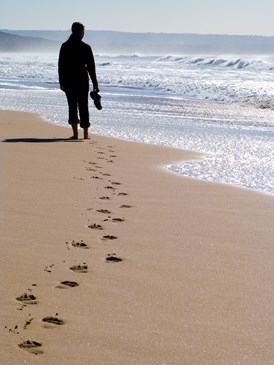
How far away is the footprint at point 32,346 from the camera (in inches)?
102

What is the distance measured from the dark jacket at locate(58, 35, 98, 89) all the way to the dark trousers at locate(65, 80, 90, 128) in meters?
0.06

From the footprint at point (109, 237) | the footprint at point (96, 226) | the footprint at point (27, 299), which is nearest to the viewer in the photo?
the footprint at point (27, 299)

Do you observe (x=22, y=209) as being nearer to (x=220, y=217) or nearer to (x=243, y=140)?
(x=220, y=217)

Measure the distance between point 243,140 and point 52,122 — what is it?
3209mm

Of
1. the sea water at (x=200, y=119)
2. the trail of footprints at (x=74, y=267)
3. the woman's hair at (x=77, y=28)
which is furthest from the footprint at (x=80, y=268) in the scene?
the woman's hair at (x=77, y=28)

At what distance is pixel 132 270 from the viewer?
360cm

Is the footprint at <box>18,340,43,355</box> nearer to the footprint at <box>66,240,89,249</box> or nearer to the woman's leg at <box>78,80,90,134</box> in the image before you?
the footprint at <box>66,240,89,249</box>

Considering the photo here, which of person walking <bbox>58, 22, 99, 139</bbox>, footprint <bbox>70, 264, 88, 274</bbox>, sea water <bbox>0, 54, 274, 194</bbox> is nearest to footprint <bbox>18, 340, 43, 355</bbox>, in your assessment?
footprint <bbox>70, 264, 88, 274</bbox>

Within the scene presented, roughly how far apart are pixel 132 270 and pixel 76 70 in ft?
20.1

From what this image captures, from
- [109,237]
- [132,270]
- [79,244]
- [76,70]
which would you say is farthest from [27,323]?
[76,70]

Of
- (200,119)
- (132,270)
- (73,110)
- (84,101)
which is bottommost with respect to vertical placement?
(200,119)

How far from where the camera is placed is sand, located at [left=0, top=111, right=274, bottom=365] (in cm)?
270

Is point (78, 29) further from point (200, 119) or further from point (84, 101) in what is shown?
point (200, 119)

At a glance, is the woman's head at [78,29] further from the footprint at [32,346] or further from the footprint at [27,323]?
the footprint at [32,346]
